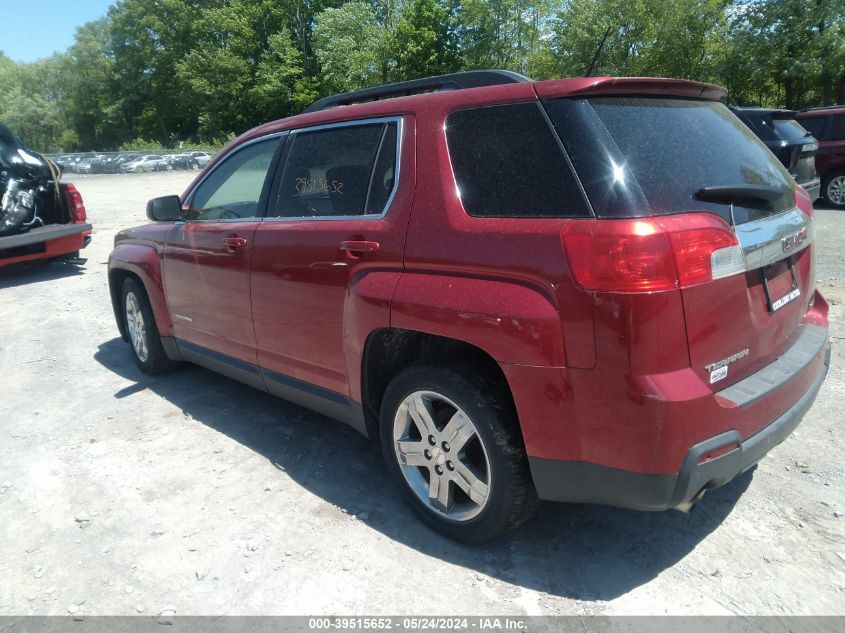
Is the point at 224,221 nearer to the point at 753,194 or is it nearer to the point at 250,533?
the point at 250,533

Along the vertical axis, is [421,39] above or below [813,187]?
above

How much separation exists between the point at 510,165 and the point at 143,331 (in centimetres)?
365

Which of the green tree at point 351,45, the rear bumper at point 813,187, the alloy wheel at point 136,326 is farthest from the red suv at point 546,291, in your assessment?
the green tree at point 351,45

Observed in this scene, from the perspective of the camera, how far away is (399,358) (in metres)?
3.11

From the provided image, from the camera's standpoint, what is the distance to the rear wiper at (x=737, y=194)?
7.67 ft

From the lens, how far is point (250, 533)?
300 cm

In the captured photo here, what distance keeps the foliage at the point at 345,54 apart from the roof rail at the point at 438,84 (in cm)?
1475

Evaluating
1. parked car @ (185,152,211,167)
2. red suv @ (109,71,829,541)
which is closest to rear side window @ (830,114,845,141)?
red suv @ (109,71,829,541)

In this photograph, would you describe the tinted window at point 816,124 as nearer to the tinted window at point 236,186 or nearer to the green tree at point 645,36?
the tinted window at point 236,186

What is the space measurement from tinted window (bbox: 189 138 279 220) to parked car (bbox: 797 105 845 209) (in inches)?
478

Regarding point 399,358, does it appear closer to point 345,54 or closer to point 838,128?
point 838,128

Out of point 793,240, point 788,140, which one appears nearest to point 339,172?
point 793,240

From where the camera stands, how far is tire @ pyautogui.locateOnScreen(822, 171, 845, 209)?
40.5ft

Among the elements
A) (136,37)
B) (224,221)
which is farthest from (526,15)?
(224,221)
